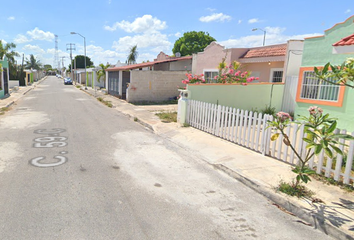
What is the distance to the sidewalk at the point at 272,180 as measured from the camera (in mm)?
3687

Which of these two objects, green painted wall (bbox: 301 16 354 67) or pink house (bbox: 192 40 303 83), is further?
pink house (bbox: 192 40 303 83)

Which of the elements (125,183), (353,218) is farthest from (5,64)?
(353,218)

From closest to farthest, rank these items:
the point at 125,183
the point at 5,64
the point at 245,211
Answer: the point at 245,211, the point at 125,183, the point at 5,64

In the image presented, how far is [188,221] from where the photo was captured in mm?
3646

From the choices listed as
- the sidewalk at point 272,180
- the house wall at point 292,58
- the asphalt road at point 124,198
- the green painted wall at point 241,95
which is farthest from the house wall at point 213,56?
the asphalt road at point 124,198

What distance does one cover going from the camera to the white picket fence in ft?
16.1

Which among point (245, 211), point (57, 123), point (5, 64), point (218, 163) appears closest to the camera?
point (245, 211)

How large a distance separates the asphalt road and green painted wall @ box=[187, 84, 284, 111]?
13.0 feet

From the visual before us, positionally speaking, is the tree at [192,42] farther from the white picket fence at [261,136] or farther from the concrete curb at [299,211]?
the concrete curb at [299,211]

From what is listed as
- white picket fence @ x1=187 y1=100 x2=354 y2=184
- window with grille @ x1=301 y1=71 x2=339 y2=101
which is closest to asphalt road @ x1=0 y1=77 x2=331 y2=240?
white picket fence @ x1=187 y1=100 x2=354 y2=184

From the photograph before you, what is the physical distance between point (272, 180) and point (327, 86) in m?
6.77

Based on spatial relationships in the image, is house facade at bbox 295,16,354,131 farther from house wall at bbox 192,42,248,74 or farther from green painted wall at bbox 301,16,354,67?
house wall at bbox 192,42,248,74

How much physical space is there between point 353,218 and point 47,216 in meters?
4.51

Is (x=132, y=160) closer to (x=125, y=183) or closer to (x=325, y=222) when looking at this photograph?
(x=125, y=183)
